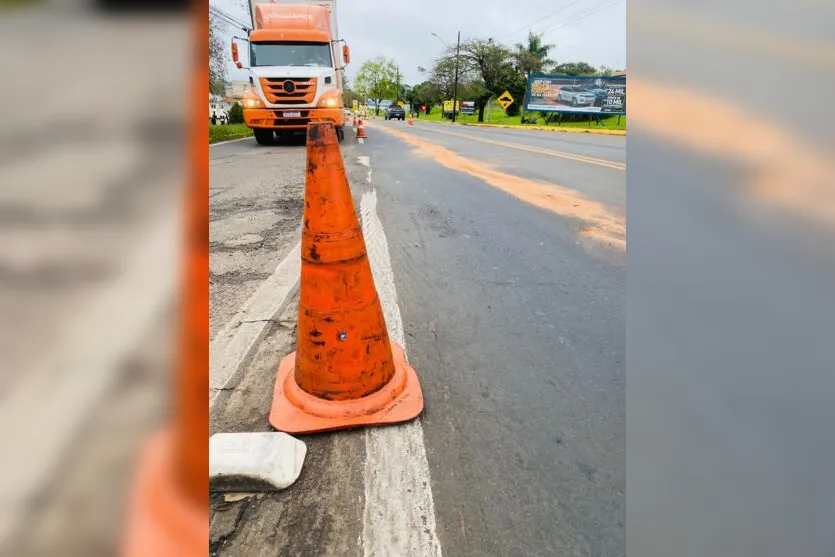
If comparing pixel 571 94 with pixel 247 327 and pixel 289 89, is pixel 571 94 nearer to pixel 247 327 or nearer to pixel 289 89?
pixel 289 89

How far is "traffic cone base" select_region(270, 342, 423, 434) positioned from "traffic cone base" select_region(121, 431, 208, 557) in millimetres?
1399

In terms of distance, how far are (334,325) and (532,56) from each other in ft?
187

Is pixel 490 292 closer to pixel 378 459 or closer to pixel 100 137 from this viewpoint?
pixel 378 459

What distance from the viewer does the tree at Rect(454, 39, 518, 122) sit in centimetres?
5159

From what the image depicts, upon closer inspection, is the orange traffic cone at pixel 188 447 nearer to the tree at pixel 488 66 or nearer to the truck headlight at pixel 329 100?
the truck headlight at pixel 329 100

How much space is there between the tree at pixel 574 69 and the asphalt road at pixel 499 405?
177 ft

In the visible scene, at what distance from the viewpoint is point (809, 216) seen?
28.3 inches

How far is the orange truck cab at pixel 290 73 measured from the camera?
1235 cm

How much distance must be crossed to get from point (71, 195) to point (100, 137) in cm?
4

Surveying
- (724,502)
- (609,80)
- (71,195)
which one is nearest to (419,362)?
(724,502)

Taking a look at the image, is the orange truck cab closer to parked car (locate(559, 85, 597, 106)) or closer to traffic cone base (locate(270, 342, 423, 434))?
traffic cone base (locate(270, 342, 423, 434))

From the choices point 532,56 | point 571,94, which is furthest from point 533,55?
point 571,94

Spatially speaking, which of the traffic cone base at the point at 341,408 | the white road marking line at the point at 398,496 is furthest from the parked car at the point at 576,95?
the white road marking line at the point at 398,496

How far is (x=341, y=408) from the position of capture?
77.0 inches
